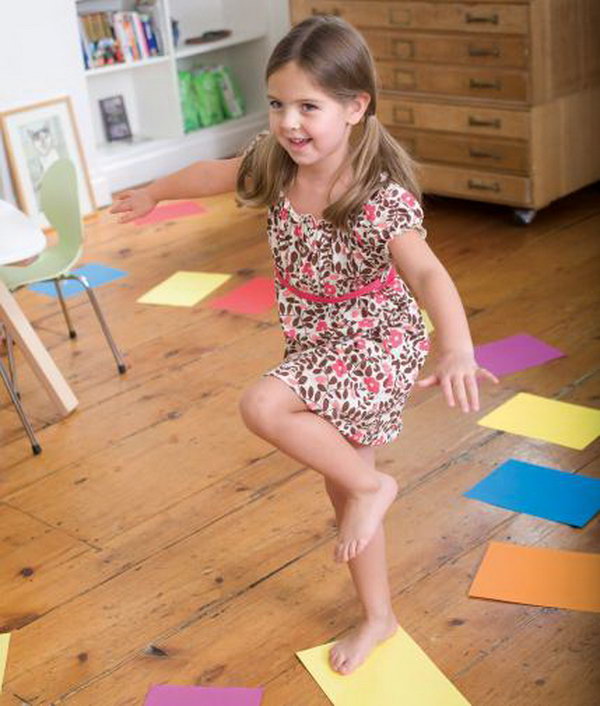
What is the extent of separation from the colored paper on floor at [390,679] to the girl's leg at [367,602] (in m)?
0.02

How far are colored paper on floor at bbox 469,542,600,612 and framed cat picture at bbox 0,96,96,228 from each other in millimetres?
3046

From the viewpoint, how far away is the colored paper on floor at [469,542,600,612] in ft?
7.36

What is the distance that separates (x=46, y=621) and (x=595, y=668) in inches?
41.7

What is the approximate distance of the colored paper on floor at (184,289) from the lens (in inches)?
159

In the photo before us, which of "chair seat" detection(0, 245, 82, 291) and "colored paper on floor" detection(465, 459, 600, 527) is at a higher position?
"chair seat" detection(0, 245, 82, 291)

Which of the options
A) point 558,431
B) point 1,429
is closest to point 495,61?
point 558,431

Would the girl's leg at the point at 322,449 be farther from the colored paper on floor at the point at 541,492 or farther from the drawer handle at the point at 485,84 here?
the drawer handle at the point at 485,84

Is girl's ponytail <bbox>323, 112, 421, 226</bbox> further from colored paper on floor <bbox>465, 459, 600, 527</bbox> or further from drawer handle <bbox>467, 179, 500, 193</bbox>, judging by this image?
drawer handle <bbox>467, 179, 500, 193</bbox>

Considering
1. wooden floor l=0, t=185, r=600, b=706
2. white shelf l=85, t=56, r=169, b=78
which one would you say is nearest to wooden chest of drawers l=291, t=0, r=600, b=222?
wooden floor l=0, t=185, r=600, b=706

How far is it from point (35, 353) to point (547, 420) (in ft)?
4.46

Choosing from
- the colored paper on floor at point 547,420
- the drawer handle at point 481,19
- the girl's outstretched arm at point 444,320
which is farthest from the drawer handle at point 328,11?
the girl's outstretched arm at point 444,320

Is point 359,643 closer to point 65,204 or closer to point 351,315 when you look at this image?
point 351,315

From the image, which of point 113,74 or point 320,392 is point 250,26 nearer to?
point 113,74

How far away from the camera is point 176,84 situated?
219 inches
